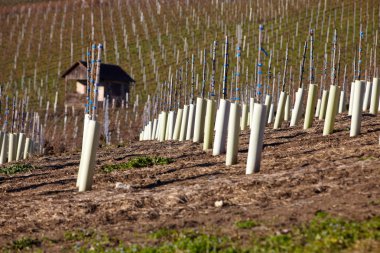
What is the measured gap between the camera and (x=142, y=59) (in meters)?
90.3

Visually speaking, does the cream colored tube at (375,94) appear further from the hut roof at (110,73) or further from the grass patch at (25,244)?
the hut roof at (110,73)

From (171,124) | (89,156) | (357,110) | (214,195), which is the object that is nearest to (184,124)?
(171,124)

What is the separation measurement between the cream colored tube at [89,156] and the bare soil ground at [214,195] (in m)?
0.26

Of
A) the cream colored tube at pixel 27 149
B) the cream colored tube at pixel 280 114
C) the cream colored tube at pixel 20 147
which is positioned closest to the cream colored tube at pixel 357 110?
the cream colored tube at pixel 280 114

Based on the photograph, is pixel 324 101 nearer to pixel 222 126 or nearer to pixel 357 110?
pixel 357 110

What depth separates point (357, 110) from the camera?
14.1 m

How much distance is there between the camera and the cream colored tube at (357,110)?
555 inches

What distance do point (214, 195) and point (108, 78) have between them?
65057 millimetres

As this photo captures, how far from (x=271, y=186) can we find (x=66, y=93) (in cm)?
6828

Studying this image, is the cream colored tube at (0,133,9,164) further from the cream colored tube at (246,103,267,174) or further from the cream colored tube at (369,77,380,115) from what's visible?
the cream colored tube at (246,103,267,174)

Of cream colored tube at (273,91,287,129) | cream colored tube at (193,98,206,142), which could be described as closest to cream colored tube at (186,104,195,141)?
cream colored tube at (193,98,206,142)

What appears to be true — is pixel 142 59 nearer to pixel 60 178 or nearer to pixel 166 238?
pixel 60 178

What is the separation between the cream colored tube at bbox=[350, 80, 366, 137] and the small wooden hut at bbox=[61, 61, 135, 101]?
200 feet

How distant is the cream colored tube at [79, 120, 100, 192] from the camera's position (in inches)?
497
